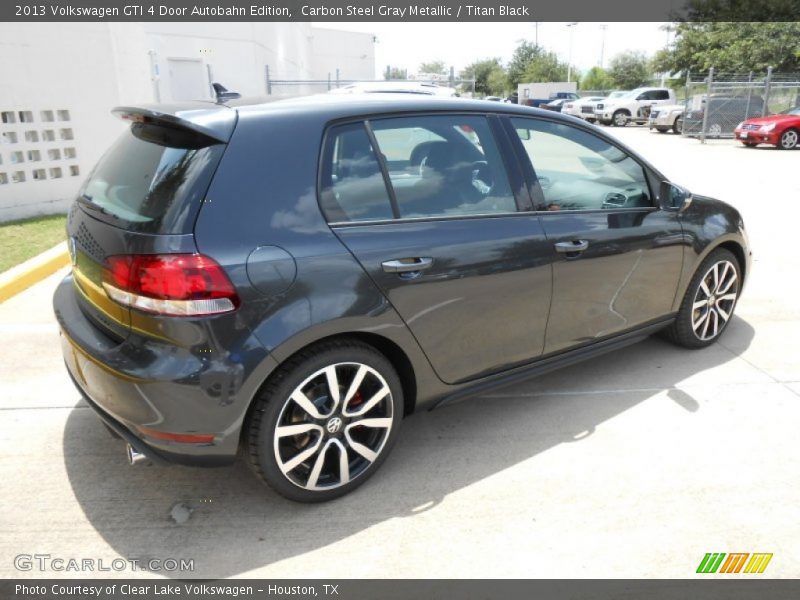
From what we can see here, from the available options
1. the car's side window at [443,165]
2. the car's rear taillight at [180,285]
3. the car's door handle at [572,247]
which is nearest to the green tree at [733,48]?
the car's door handle at [572,247]

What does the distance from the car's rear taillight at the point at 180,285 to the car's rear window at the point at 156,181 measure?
125 mm

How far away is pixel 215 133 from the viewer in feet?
8.25

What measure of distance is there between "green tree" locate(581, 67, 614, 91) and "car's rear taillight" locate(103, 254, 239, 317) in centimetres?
6849

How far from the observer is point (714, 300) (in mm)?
4363

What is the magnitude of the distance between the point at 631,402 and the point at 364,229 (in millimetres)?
2054

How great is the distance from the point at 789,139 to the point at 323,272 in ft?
68.8

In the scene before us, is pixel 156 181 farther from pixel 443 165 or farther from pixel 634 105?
pixel 634 105

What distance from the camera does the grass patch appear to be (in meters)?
6.20

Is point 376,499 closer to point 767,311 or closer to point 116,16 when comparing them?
point 767,311

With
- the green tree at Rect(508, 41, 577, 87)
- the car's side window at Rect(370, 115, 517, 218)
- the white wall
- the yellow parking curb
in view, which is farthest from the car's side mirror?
the green tree at Rect(508, 41, 577, 87)

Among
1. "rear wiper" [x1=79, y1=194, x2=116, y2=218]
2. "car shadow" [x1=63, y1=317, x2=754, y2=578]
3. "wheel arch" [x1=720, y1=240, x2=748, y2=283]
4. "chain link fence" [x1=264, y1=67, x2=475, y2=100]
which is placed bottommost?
"car shadow" [x1=63, y1=317, x2=754, y2=578]

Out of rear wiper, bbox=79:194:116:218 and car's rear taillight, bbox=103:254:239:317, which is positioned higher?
rear wiper, bbox=79:194:116:218

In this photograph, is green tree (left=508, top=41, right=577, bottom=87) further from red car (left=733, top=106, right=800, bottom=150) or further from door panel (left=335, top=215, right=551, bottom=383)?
door panel (left=335, top=215, right=551, bottom=383)
